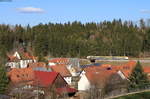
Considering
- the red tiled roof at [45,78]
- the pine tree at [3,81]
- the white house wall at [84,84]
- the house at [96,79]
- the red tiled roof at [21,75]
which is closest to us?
the pine tree at [3,81]

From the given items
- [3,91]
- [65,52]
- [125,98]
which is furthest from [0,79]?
[65,52]

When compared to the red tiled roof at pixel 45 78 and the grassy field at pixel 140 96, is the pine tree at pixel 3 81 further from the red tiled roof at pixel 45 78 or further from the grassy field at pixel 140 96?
the grassy field at pixel 140 96

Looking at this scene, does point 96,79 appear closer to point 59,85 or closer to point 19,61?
point 59,85

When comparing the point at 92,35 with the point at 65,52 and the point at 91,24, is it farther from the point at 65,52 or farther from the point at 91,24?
the point at 65,52

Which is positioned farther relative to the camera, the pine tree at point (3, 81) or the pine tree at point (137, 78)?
the pine tree at point (137, 78)

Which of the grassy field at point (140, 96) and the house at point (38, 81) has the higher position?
the house at point (38, 81)

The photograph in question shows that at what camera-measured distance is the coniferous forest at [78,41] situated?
59.5m

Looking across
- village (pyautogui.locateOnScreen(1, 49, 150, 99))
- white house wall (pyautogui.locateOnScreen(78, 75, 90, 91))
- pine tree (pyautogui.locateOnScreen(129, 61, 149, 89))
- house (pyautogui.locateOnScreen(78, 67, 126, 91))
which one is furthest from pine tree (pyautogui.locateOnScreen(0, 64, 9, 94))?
pine tree (pyautogui.locateOnScreen(129, 61, 149, 89))

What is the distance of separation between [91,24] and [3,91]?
56.3 meters

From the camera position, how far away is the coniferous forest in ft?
195

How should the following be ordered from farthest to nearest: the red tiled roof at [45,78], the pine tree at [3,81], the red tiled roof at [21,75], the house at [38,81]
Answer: the red tiled roof at [21,75]
the red tiled roof at [45,78]
the house at [38,81]
the pine tree at [3,81]

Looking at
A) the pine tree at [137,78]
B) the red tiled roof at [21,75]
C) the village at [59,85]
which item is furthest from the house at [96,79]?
the red tiled roof at [21,75]

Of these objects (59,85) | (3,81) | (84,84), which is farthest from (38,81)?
(84,84)

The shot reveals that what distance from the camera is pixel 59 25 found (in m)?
75.6
